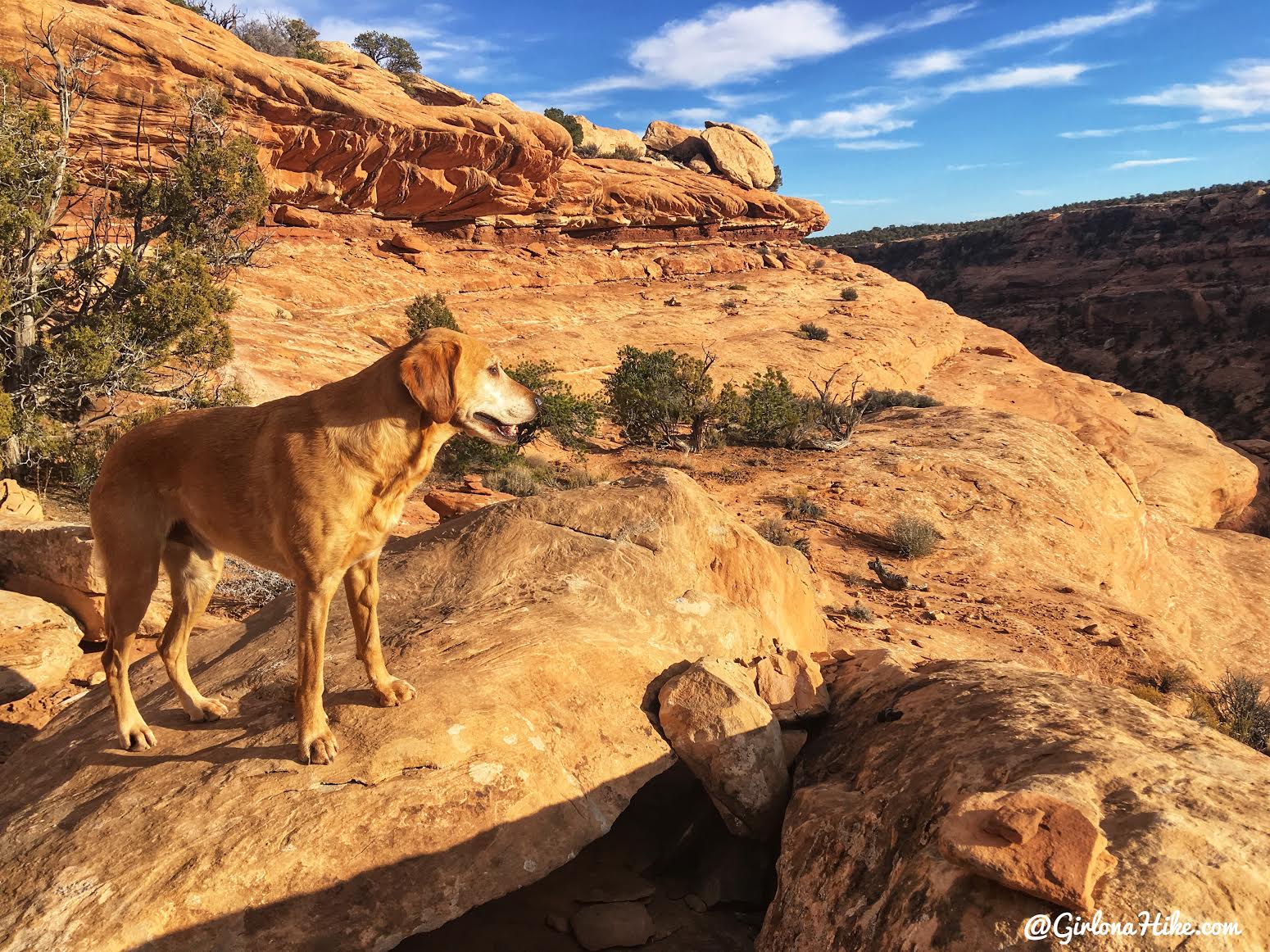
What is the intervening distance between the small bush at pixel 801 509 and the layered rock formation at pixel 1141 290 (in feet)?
111

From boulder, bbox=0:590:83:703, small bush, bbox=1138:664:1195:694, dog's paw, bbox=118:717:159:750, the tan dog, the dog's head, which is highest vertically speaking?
the dog's head

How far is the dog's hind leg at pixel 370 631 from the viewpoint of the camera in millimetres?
3693

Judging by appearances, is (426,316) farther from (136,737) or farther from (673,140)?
(673,140)

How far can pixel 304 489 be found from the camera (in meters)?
3.43

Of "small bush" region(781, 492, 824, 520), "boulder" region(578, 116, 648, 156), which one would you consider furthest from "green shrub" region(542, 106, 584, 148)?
"small bush" region(781, 492, 824, 520)

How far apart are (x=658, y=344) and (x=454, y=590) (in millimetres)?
25287

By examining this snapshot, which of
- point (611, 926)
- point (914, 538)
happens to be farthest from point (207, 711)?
point (914, 538)

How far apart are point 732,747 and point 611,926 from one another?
0.95m

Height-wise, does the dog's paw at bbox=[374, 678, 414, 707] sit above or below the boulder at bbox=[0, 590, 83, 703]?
above

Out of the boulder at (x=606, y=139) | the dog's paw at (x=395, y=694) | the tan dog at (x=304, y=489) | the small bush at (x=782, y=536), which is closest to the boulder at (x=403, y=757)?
the dog's paw at (x=395, y=694)

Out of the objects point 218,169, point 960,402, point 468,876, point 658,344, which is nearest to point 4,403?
point 218,169

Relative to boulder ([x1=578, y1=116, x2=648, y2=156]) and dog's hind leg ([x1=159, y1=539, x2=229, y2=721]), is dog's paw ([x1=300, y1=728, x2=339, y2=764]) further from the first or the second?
boulder ([x1=578, y1=116, x2=648, y2=156])

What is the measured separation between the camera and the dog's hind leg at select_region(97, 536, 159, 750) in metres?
3.80

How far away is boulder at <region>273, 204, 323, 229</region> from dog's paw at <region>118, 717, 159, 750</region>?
31.9m
